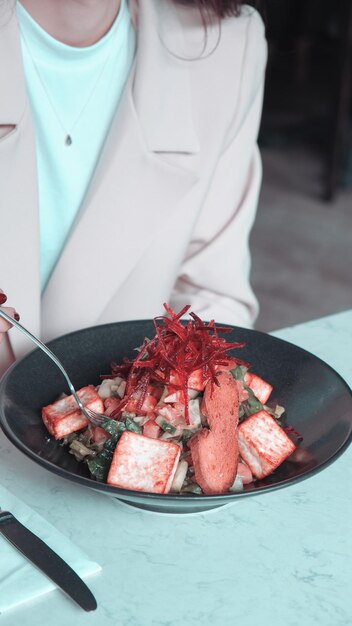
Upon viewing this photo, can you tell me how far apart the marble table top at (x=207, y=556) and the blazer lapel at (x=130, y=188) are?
45 cm

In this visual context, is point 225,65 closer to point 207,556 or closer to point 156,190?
point 156,190

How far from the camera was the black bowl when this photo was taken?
0.89m

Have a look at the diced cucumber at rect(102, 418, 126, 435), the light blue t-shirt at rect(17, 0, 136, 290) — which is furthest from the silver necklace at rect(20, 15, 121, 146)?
the diced cucumber at rect(102, 418, 126, 435)

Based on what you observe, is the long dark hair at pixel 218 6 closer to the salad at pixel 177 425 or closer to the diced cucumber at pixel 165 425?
the salad at pixel 177 425

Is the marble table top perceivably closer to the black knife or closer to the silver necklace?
the black knife

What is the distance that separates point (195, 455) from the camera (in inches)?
35.8

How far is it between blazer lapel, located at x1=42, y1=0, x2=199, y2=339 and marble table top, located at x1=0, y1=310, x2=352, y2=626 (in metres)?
0.45

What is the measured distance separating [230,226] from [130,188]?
0.75 feet

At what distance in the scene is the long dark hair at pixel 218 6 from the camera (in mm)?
1531

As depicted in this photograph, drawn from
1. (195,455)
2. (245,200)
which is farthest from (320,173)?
(195,455)

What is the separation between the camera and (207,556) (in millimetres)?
899

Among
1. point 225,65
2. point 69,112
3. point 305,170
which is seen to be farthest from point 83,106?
point 305,170

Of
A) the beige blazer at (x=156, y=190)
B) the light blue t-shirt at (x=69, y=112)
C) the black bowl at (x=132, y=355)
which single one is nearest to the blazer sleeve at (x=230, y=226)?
the beige blazer at (x=156, y=190)

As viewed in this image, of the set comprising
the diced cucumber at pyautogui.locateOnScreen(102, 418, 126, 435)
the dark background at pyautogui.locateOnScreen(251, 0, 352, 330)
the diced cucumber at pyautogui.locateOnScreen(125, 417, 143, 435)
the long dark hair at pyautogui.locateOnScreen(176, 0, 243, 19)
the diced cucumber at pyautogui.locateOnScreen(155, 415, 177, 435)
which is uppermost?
the long dark hair at pyautogui.locateOnScreen(176, 0, 243, 19)
